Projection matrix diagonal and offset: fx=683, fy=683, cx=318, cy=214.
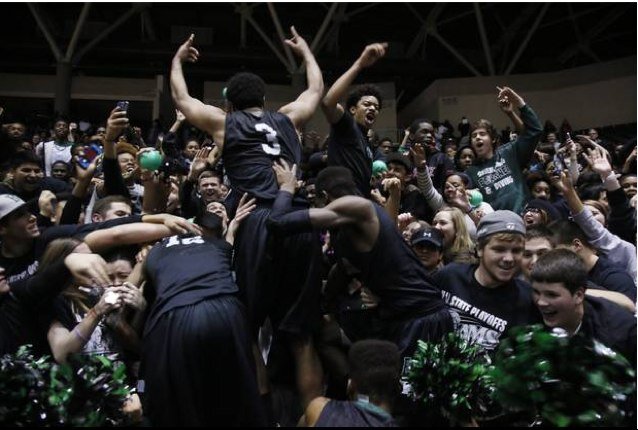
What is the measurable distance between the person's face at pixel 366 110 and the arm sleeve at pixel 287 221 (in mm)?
1702

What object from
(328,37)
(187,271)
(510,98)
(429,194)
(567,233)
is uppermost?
(328,37)

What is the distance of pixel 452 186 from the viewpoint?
6.56 metres

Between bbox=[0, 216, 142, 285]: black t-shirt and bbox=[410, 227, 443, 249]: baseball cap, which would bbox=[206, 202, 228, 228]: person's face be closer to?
bbox=[0, 216, 142, 285]: black t-shirt

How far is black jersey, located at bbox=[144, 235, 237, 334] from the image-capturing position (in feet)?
12.0

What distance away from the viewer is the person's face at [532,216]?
19.8 feet

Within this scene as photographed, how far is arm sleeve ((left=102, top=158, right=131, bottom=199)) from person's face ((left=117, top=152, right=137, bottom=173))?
3.94 ft

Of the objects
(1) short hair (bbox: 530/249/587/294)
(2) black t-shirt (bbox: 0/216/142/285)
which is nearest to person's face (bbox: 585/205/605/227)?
(1) short hair (bbox: 530/249/587/294)

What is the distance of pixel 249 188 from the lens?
13.8ft

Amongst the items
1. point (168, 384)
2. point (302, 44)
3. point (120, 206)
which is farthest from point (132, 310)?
point (302, 44)

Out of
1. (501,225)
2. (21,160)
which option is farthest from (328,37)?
(501,225)

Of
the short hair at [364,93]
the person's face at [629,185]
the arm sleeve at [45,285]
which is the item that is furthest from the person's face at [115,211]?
the person's face at [629,185]

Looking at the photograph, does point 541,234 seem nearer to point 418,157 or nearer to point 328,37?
point 418,157

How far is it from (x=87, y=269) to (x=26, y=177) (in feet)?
10.8

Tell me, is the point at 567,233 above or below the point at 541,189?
below
